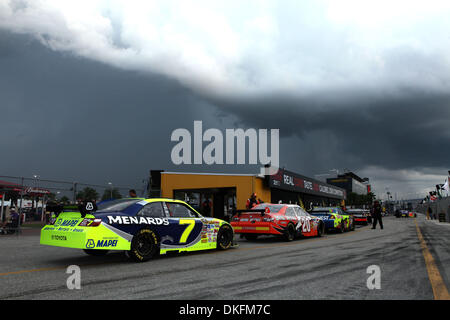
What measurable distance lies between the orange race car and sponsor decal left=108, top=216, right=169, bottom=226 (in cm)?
429

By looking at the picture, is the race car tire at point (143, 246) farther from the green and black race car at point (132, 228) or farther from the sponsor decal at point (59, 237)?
the sponsor decal at point (59, 237)

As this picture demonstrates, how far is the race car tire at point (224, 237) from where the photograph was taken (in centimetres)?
869

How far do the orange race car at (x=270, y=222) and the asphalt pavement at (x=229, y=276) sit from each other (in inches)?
112

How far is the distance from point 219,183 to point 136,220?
59.3 ft

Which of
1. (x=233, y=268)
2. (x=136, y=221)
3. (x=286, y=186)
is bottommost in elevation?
(x=233, y=268)

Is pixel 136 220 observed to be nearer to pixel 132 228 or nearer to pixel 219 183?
pixel 132 228

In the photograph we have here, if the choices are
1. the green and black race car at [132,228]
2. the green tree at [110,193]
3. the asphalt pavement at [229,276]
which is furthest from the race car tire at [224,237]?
the green tree at [110,193]

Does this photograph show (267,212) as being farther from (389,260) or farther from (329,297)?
(329,297)

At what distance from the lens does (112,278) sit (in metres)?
5.08

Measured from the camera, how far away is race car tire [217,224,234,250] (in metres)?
8.69
